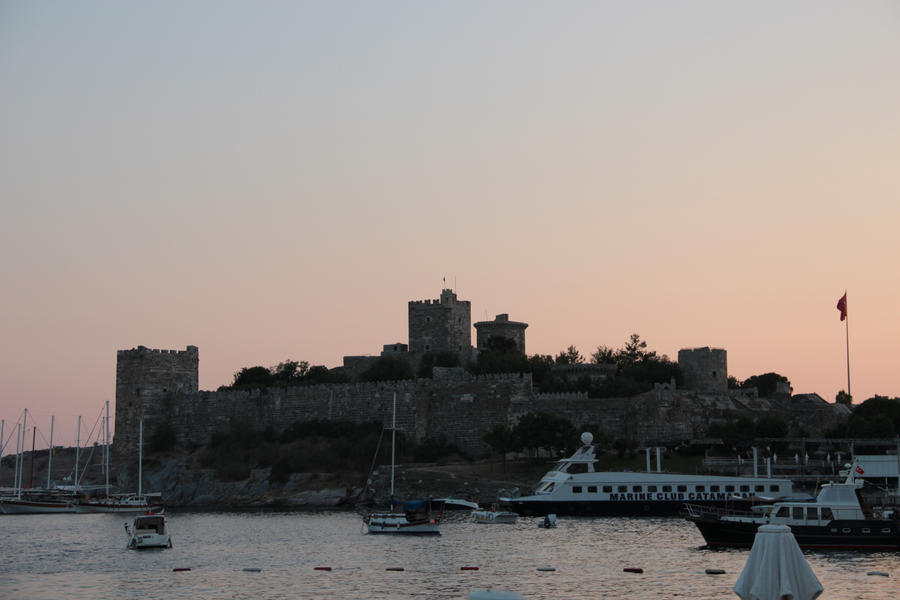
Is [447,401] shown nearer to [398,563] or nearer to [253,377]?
[253,377]

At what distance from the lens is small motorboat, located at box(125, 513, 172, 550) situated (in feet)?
142

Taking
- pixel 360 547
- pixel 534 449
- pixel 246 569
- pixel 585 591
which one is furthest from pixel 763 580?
pixel 534 449

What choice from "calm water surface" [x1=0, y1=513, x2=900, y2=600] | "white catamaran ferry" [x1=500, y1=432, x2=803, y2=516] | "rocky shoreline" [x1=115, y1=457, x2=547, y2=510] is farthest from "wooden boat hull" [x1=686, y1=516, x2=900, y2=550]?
"rocky shoreline" [x1=115, y1=457, x2=547, y2=510]

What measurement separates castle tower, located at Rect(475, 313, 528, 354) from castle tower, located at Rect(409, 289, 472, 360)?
2.34m

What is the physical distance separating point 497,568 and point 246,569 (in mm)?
6839

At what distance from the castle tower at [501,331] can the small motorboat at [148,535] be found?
45303 mm

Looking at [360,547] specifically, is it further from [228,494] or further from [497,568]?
[228,494]

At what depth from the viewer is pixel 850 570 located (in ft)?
110

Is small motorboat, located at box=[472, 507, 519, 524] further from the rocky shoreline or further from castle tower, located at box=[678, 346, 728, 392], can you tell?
castle tower, located at box=[678, 346, 728, 392]

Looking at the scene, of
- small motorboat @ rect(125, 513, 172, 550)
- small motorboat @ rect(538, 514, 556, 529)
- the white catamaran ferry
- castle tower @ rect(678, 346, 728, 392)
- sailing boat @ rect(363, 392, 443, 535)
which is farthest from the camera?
castle tower @ rect(678, 346, 728, 392)

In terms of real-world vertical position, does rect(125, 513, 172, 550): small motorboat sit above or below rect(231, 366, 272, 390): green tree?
below

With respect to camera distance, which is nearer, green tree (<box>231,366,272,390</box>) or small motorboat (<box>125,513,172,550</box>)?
small motorboat (<box>125,513,172,550</box>)

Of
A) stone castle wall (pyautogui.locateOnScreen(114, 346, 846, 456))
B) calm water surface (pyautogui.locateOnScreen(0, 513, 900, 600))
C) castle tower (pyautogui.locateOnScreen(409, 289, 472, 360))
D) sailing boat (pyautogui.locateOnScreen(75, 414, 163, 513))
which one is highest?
castle tower (pyautogui.locateOnScreen(409, 289, 472, 360))

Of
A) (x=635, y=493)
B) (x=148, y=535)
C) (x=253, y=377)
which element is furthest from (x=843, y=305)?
(x=253, y=377)
